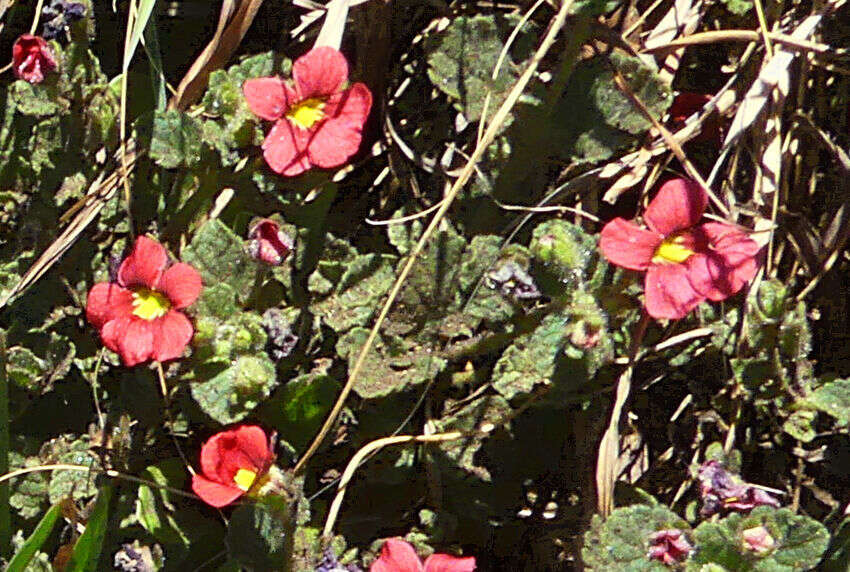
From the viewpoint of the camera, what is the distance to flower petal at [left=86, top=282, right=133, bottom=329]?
5.32 feet

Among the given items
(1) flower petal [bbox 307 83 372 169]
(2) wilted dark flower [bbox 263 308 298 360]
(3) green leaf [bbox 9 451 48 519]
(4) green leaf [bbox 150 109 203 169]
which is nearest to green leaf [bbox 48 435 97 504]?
(3) green leaf [bbox 9 451 48 519]

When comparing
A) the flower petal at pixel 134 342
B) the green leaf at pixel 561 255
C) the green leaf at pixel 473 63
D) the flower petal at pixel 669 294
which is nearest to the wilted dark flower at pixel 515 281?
the green leaf at pixel 561 255

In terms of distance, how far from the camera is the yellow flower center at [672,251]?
5.16ft

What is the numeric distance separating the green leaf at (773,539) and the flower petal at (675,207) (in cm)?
37

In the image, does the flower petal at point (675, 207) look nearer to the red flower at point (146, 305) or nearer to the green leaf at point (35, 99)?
the red flower at point (146, 305)

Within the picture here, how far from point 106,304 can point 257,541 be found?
37 cm

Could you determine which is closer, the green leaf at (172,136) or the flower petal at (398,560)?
the flower petal at (398,560)

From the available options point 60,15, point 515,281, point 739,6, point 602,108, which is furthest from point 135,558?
point 739,6

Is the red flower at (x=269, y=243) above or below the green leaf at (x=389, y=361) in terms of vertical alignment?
above

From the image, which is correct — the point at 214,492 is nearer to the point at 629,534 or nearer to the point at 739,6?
the point at 629,534

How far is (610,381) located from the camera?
1699 mm

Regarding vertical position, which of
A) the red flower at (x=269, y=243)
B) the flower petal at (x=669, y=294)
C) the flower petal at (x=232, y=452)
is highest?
the flower petal at (x=669, y=294)

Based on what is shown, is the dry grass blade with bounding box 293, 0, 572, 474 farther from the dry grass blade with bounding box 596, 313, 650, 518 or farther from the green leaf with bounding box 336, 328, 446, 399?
the dry grass blade with bounding box 596, 313, 650, 518

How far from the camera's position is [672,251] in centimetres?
159
